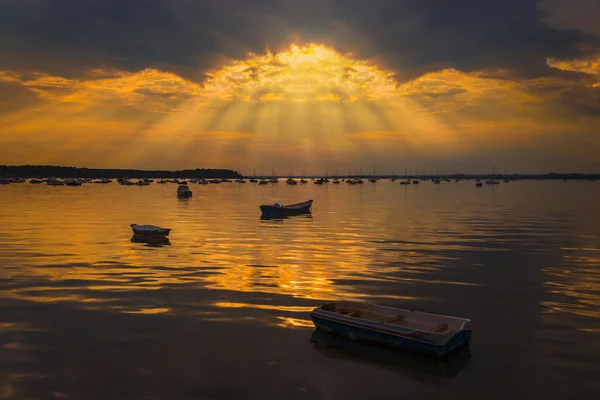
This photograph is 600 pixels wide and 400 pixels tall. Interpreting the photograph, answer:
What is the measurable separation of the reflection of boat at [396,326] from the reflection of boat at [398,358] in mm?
258

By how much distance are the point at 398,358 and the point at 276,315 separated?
5.74m

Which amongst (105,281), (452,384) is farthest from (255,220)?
(452,384)

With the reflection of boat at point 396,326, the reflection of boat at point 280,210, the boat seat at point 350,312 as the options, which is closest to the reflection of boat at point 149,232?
the reflection of boat at point 280,210

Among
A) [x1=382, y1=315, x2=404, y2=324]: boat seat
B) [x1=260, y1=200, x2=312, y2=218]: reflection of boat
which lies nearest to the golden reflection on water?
[x1=382, y1=315, x2=404, y2=324]: boat seat

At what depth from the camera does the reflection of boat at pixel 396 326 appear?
14.4 metres

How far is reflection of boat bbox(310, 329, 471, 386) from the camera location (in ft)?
45.0

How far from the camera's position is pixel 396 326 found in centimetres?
1502

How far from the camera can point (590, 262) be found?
30.6m

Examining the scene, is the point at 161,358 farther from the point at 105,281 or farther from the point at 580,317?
the point at 580,317

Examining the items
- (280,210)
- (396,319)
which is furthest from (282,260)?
(280,210)

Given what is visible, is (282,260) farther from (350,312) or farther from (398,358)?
(398,358)

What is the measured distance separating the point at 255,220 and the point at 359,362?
44745 mm

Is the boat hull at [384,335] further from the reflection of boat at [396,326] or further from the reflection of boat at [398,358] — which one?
the reflection of boat at [398,358]

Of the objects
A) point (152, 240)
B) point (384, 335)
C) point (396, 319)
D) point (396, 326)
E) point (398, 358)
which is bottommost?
point (398, 358)
